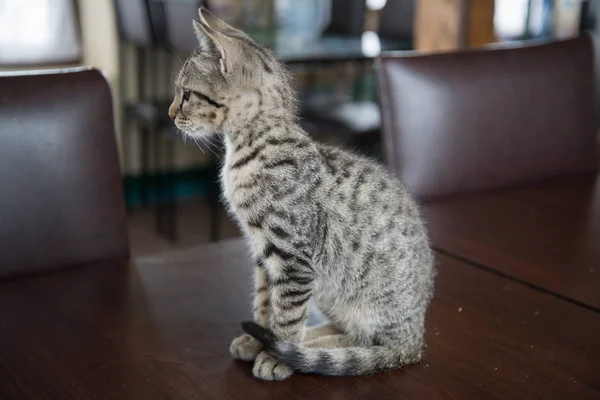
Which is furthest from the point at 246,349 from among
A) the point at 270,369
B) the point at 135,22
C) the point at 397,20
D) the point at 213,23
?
the point at 397,20

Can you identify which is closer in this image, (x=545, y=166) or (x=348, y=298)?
(x=348, y=298)

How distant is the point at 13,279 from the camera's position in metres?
1.33

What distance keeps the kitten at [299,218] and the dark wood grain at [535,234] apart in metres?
0.32

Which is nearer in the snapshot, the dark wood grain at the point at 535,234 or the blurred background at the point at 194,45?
the dark wood grain at the point at 535,234

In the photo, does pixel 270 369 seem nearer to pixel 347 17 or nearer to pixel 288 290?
pixel 288 290

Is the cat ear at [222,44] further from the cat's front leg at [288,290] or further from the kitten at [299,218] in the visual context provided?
the cat's front leg at [288,290]

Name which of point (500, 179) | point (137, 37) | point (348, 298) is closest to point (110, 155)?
point (348, 298)

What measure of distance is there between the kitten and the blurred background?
131 cm

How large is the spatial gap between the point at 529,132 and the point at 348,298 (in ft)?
3.25

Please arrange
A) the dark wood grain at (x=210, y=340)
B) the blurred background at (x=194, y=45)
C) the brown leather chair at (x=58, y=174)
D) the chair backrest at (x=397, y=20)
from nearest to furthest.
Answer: the dark wood grain at (x=210, y=340) < the brown leather chair at (x=58, y=174) < the blurred background at (x=194, y=45) < the chair backrest at (x=397, y=20)

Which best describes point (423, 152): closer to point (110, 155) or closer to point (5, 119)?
point (110, 155)

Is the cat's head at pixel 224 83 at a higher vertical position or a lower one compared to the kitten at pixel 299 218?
higher

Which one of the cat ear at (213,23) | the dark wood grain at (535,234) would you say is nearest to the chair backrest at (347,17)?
the dark wood grain at (535,234)

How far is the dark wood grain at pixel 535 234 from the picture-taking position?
4.59 feet
